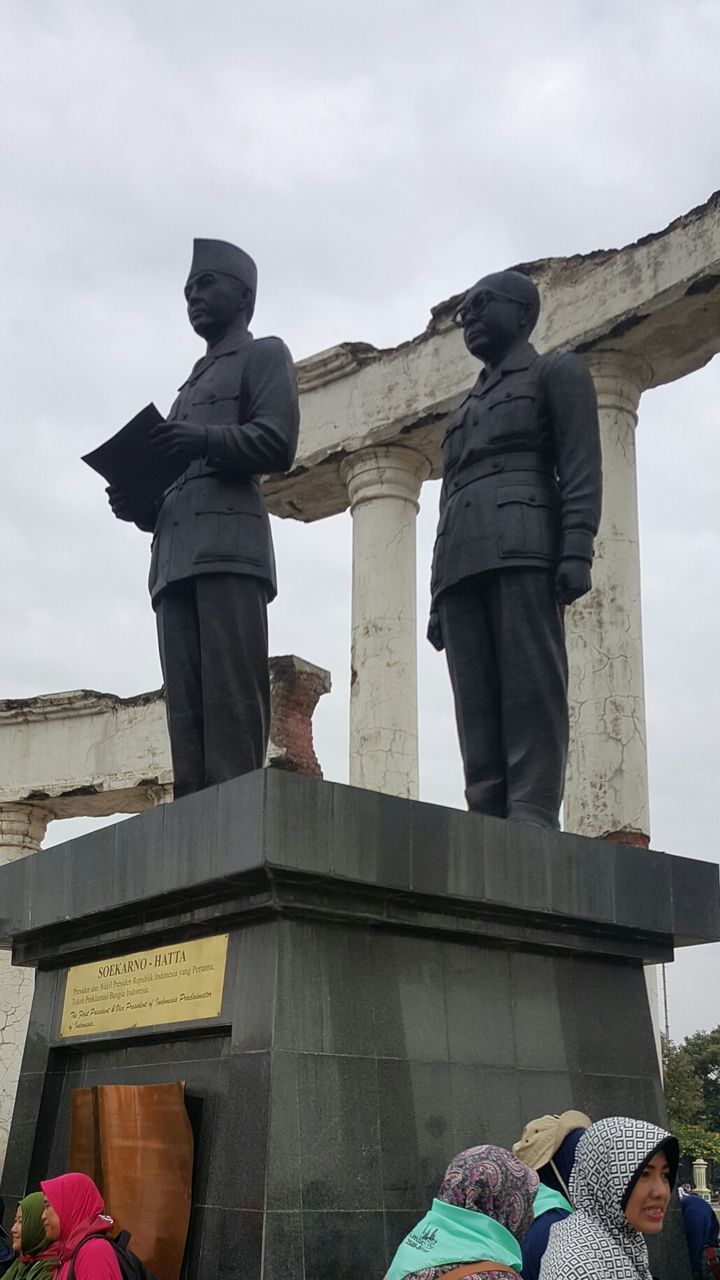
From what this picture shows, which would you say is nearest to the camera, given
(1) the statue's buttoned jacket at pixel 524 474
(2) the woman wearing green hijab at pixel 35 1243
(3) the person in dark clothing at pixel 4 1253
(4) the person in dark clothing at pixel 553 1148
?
(2) the woman wearing green hijab at pixel 35 1243

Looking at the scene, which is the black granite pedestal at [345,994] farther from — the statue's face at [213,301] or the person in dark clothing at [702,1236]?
the statue's face at [213,301]

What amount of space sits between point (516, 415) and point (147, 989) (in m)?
3.31

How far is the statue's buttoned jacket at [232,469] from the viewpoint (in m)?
7.04

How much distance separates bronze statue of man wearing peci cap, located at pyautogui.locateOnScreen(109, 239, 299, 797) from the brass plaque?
98cm

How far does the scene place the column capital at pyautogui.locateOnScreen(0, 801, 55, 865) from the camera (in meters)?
20.3

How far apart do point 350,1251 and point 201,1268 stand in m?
0.56

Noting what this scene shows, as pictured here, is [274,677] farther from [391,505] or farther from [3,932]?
[3,932]

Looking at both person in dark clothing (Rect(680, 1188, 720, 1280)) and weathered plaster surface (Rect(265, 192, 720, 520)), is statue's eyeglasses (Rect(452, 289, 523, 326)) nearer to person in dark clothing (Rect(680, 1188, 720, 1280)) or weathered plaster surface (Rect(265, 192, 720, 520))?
person in dark clothing (Rect(680, 1188, 720, 1280))

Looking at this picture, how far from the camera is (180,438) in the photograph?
22.6ft

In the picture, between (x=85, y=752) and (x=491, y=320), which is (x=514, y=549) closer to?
(x=491, y=320)

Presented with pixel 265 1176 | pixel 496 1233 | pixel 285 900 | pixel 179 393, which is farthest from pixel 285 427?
pixel 496 1233

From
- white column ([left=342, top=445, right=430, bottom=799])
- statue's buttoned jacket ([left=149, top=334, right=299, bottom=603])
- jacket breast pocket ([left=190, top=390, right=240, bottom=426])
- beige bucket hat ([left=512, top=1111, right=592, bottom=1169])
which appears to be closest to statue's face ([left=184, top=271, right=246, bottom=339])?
statue's buttoned jacket ([left=149, top=334, right=299, bottom=603])

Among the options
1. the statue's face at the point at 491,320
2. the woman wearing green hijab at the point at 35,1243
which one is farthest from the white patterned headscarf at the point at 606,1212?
the statue's face at the point at 491,320

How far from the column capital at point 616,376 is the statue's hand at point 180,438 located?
776 cm
